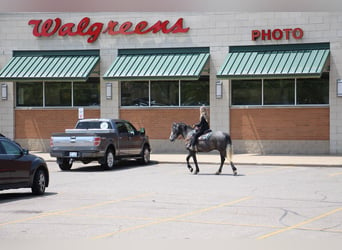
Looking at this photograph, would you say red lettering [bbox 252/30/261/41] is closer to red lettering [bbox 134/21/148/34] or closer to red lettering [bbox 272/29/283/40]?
red lettering [bbox 272/29/283/40]

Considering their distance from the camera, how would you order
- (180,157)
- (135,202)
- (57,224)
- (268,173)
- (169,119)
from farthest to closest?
(169,119)
(180,157)
(268,173)
(135,202)
(57,224)

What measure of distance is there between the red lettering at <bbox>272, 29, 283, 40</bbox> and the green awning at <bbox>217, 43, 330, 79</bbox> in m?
0.44

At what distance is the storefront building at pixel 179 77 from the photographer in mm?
29188

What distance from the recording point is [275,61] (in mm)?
29375

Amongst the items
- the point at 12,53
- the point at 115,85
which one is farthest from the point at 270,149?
the point at 12,53

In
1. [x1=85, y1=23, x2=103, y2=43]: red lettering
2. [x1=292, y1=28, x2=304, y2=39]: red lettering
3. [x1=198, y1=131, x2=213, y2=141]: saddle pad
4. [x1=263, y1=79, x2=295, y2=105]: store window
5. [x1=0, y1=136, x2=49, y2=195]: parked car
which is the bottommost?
[x1=0, y1=136, x2=49, y2=195]: parked car

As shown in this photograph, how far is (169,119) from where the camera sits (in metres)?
31.7

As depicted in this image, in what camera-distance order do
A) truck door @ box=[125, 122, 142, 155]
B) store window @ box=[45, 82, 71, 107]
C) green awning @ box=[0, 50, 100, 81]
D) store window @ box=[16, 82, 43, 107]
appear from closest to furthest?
truck door @ box=[125, 122, 142, 155]
green awning @ box=[0, 50, 100, 81]
store window @ box=[45, 82, 71, 107]
store window @ box=[16, 82, 43, 107]

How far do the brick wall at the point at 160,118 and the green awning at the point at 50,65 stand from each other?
325 cm

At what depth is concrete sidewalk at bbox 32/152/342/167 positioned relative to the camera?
2505cm

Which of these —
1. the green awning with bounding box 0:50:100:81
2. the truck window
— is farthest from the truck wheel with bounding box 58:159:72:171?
the green awning with bounding box 0:50:100:81

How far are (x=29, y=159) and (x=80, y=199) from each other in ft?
5.25

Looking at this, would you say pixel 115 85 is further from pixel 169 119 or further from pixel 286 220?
pixel 286 220

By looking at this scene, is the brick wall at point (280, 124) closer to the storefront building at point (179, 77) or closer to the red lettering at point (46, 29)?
the storefront building at point (179, 77)
